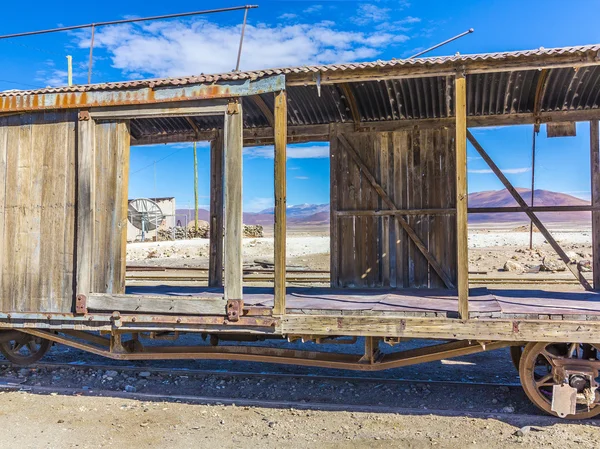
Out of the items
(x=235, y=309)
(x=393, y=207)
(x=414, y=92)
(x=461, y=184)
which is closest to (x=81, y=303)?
(x=235, y=309)

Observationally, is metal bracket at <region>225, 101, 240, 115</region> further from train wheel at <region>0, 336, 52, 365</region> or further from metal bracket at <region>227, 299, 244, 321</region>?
train wheel at <region>0, 336, 52, 365</region>

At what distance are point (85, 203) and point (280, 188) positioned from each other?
2472 millimetres

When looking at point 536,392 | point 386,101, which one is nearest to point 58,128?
point 386,101

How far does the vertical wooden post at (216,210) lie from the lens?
30.5 feet

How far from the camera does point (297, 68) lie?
5.82 m

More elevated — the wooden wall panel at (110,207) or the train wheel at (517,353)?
the wooden wall panel at (110,207)

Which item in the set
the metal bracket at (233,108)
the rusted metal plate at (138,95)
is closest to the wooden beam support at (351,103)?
the rusted metal plate at (138,95)

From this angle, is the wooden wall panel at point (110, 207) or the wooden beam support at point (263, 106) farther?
the wooden beam support at point (263, 106)

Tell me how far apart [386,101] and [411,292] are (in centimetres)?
287

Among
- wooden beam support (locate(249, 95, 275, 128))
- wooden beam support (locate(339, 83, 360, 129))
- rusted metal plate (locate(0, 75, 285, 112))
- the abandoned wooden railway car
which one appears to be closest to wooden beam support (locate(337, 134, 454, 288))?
the abandoned wooden railway car

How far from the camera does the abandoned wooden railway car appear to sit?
5.55 meters

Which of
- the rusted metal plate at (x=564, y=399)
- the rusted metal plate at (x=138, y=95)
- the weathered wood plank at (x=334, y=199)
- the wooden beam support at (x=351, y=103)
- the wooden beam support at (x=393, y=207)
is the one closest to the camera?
the rusted metal plate at (x=564, y=399)

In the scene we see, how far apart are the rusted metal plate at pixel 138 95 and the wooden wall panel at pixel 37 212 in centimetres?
17

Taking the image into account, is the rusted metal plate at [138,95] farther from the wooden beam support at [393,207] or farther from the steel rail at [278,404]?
the steel rail at [278,404]
